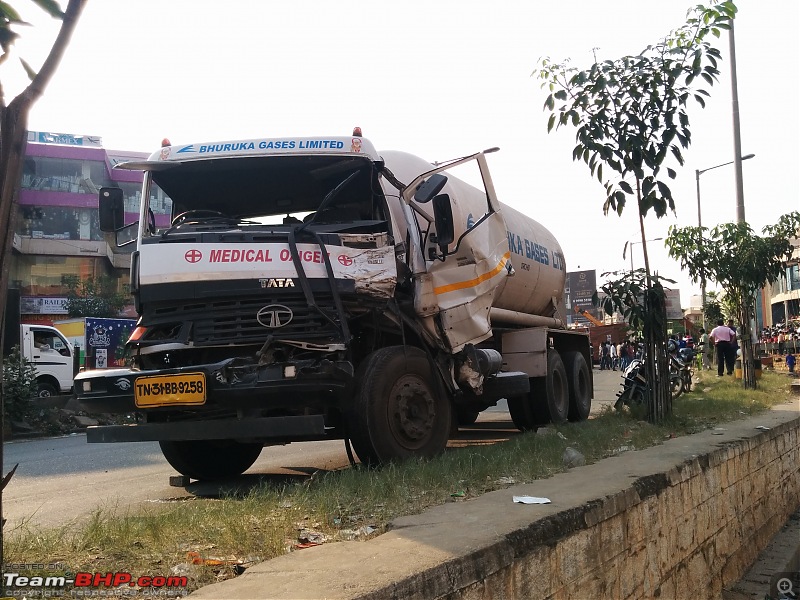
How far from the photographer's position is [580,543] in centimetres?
398

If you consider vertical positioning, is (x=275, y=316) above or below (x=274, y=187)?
below

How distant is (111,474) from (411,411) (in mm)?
3454

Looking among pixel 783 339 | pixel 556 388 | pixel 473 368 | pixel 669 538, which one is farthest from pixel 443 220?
pixel 783 339

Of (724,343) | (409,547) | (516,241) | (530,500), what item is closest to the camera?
(409,547)

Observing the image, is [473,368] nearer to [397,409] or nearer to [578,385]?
[397,409]

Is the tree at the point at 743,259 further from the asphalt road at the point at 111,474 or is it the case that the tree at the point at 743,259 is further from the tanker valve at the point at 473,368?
the tanker valve at the point at 473,368

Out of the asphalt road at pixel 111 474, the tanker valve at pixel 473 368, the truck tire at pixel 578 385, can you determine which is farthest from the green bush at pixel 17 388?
the tanker valve at pixel 473 368

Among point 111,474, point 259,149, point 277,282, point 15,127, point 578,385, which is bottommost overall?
point 111,474

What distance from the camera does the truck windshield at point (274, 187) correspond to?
6.45m

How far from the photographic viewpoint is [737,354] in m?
21.2

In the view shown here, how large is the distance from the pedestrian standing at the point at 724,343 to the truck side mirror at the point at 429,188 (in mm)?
14319

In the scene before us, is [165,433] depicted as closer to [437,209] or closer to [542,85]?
[437,209]

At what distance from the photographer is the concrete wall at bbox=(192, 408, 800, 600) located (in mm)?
2902

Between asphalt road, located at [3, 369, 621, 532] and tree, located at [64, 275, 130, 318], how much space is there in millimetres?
34756
